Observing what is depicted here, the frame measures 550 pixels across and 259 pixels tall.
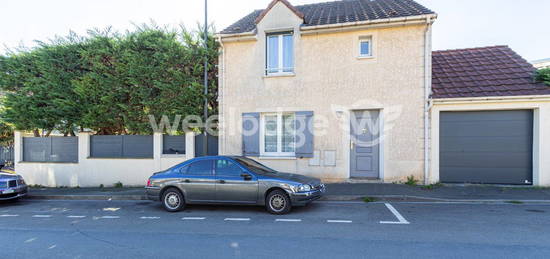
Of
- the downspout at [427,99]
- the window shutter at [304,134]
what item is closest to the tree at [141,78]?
the window shutter at [304,134]

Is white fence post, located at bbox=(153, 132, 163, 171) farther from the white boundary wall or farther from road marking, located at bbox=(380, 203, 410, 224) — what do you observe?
road marking, located at bbox=(380, 203, 410, 224)

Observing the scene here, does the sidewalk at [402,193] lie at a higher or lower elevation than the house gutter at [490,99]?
lower

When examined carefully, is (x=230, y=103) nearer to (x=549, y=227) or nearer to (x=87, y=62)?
(x=87, y=62)

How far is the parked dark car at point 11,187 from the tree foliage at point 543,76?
16192 mm

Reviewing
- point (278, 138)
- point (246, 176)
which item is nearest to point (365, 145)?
point (278, 138)

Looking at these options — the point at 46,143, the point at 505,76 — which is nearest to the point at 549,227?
the point at 505,76

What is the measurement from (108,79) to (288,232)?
8628 mm

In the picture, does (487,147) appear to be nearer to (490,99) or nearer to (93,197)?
(490,99)

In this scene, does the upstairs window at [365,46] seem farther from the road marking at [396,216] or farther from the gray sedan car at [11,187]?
the gray sedan car at [11,187]

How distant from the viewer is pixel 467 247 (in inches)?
155

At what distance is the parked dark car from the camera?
7.56 m

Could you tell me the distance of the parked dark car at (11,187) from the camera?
7557 mm

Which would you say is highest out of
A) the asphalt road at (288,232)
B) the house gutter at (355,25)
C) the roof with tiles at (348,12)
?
the roof with tiles at (348,12)

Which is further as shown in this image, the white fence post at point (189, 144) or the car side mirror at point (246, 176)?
the white fence post at point (189, 144)
